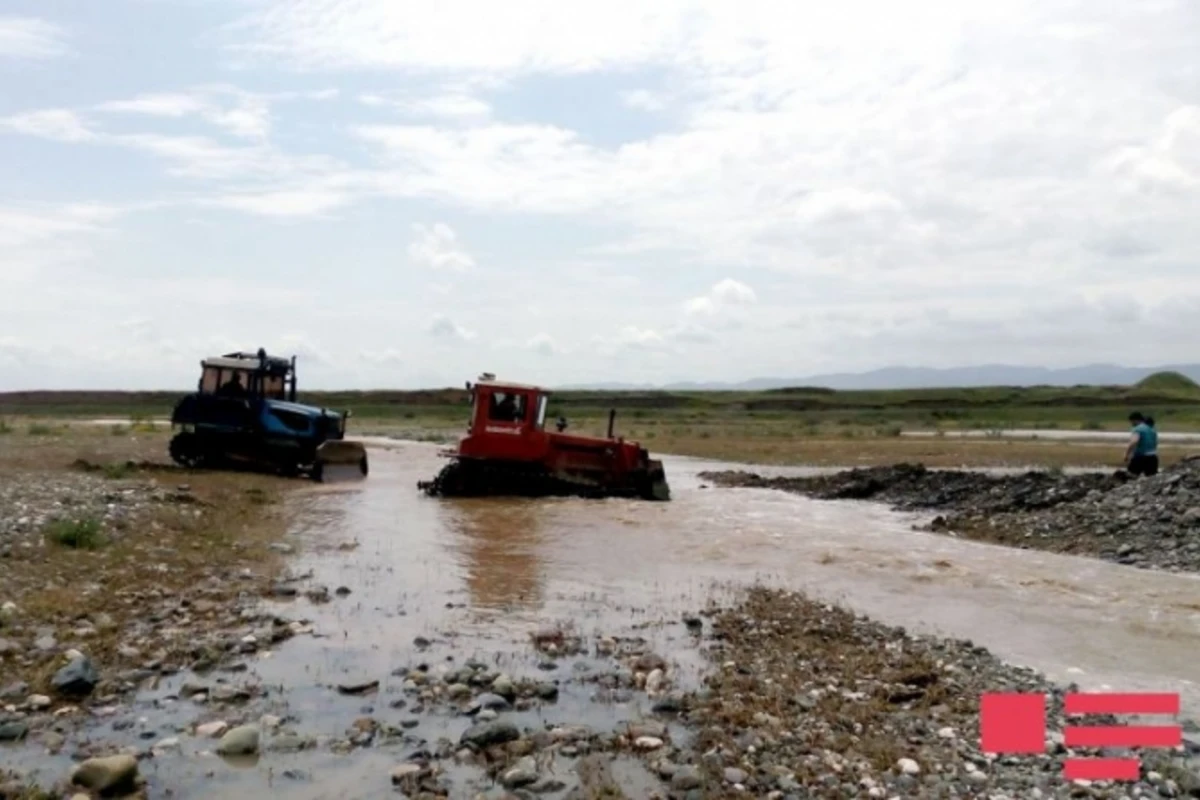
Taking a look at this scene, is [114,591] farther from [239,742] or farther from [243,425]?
[243,425]

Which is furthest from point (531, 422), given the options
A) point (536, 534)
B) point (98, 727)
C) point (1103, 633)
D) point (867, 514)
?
point (98, 727)

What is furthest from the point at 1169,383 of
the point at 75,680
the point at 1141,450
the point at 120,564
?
the point at 75,680

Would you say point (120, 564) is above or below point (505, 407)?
below

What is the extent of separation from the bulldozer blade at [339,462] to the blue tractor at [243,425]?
31 millimetres

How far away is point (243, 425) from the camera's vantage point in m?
28.1

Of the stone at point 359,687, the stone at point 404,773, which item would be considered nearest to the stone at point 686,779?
the stone at point 404,773

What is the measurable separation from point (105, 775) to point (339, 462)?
23.2 metres

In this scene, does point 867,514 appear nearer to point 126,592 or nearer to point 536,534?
point 536,534

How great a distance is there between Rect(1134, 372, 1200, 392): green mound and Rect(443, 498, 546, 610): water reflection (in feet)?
335

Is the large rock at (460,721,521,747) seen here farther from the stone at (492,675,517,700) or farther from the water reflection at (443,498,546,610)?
the water reflection at (443,498,546,610)

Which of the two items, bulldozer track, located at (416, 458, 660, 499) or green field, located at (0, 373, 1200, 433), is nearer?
bulldozer track, located at (416, 458, 660, 499)

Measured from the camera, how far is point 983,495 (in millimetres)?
25188

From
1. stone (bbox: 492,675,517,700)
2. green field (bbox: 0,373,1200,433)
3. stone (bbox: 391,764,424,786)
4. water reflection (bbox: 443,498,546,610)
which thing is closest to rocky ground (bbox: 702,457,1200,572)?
water reflection (bbox: 443,498,546,610)

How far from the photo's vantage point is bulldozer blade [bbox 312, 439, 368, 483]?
2852cm
